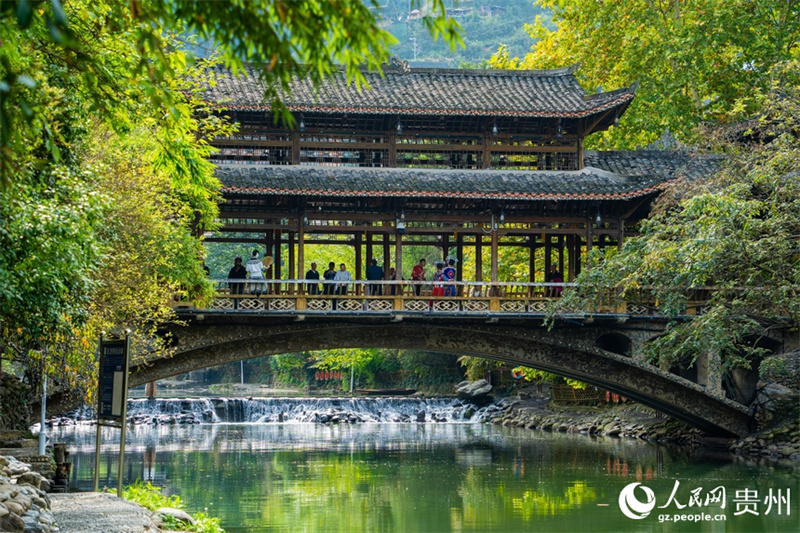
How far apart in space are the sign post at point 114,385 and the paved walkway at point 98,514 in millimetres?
441

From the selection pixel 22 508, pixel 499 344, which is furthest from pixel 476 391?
pixel 22 508

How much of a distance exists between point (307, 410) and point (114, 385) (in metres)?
27.0

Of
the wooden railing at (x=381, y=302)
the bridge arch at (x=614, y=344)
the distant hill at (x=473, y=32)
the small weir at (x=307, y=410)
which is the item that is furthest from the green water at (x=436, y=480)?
the distant hill at (x=473, y=32)

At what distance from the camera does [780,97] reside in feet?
67.6

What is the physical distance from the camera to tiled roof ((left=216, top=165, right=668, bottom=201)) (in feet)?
74.2

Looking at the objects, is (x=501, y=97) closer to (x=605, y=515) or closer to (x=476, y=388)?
(x=605, y=515)

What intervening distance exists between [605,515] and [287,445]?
13.8 meters

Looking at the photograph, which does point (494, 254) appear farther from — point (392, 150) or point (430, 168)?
point (392, 150)

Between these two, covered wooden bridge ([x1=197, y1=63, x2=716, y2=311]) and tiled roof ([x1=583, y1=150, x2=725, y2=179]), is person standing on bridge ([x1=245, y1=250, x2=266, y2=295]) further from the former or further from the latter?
tiled roof ([x1=583, y1=150, x2=725, y2=179])

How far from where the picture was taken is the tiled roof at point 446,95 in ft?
78.5

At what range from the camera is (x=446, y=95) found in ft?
84.0

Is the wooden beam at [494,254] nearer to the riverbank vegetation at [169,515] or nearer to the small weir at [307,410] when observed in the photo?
the riverbank vegetation at [169,515]

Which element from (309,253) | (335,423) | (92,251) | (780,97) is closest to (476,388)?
(335,423)

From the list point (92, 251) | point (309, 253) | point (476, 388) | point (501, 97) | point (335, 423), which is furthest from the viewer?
point (309, 253)
